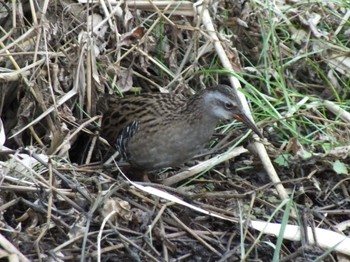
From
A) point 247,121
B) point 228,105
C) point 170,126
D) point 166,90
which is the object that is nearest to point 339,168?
point 247,121

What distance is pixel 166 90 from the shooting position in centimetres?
653

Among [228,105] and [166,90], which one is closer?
[228,105]

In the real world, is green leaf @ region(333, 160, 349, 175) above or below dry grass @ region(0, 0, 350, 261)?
below

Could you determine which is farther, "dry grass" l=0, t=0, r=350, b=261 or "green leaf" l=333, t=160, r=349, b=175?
"green leaf" l=333, t=160, r=349, b=175

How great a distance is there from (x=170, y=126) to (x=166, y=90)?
59 centimetres

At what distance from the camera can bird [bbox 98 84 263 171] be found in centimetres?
592

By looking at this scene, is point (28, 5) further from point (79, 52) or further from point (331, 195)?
point (331, 195)

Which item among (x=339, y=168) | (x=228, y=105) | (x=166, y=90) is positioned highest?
(x=228, y=105)

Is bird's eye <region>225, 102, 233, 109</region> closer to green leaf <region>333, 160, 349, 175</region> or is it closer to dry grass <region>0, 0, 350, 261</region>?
dry grass <region>0, 0, 350, 261</region>

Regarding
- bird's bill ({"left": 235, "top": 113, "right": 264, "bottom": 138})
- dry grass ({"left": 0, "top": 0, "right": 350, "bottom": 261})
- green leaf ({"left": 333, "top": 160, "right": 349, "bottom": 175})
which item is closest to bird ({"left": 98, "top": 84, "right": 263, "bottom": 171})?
bird's bill ({"left": 235, "top": 113, "right": 264, "bottom": 138})

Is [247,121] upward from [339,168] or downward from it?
upward

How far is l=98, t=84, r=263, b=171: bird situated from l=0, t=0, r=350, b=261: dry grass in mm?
174

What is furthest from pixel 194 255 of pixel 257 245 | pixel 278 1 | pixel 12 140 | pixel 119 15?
pixel 278 1

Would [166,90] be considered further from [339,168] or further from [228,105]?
[339,168]
